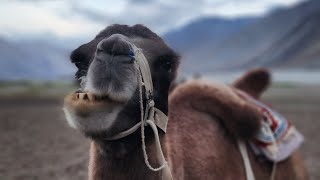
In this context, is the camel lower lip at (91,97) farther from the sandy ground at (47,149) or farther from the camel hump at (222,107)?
the sandy ground at (47,149)

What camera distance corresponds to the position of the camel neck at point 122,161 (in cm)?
312

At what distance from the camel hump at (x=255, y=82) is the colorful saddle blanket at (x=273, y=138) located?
491mm

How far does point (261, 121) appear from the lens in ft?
15.7

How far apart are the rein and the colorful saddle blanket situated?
175cm

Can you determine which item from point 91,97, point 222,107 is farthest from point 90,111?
point 222,107

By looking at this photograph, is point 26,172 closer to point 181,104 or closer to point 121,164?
point 181,104

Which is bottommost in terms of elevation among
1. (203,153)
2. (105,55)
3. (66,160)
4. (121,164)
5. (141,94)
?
(66,160)

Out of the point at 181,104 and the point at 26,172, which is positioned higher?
the point at 181,104

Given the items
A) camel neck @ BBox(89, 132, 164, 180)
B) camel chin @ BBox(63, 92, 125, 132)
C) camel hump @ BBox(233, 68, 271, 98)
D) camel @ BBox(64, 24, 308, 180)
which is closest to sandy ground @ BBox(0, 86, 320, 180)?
camel @ BBox(64, 24, 308, 180)

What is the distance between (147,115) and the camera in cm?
315

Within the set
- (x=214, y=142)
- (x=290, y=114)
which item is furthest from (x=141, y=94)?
(x=290, y=114)

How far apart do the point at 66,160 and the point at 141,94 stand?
303 inches

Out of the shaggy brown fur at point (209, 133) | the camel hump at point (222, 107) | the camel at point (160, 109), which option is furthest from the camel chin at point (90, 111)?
the camel hump at point (222, 107)

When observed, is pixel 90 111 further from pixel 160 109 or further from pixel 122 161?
pixel 160 109
